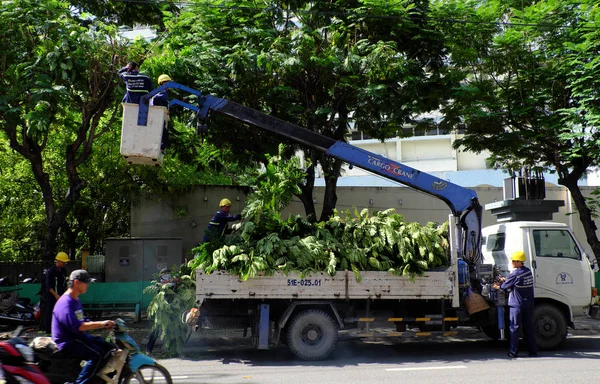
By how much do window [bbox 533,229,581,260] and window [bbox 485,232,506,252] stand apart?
2.08 feet

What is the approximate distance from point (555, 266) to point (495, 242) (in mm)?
1177

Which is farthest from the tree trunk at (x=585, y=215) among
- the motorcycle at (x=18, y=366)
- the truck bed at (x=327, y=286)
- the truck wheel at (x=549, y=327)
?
the motorcycle at (x=18, y=366)

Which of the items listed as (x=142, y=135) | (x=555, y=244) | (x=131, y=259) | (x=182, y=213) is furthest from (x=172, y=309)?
(x=182, y=213)

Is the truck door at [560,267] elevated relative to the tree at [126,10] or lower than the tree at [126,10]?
lower

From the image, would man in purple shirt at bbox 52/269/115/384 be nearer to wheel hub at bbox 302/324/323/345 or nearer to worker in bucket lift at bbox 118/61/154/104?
worker in bucket lift at bbox 118/61/154/104

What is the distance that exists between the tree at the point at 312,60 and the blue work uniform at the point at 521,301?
5.22 metres

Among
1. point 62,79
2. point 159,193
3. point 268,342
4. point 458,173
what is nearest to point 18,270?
point 159,193

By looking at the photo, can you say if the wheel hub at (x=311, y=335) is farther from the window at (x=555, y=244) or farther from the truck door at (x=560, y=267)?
the window at (x=555, y=244)

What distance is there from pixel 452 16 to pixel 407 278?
7.35 metres

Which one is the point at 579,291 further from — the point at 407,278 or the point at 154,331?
the point at 154,331

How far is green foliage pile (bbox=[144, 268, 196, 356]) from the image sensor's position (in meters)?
9.13

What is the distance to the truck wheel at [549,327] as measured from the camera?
32.1ft

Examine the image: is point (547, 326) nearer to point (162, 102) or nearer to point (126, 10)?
point (162, 102)

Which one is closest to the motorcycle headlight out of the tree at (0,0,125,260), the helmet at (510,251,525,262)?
the tree at (0,0,125,260)
